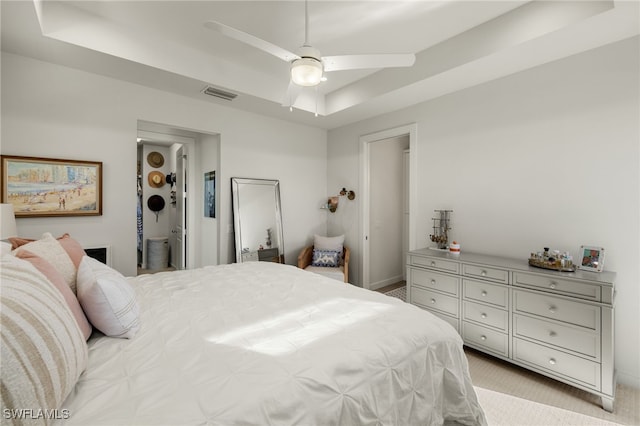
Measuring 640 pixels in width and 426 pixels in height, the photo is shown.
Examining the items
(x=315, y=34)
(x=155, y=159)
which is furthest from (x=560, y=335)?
(x=155, y=159)

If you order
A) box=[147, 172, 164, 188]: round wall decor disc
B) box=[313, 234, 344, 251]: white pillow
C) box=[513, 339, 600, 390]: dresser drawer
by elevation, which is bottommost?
box=[513, 339, 600, 390]: dresser drawer

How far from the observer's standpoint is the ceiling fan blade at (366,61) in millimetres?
1907

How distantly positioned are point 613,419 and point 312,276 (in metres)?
2.22

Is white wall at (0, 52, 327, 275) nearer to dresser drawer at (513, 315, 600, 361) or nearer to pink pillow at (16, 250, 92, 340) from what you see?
pink pillow at (16, 250, 92, 340)

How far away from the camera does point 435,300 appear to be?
9.55 ft

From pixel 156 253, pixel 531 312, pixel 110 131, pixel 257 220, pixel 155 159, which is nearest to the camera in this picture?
pixel 531 312

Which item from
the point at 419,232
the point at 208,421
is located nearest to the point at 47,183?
the point at 208,421

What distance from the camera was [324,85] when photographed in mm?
3568

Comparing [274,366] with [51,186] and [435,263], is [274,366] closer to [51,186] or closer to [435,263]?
[435,263]

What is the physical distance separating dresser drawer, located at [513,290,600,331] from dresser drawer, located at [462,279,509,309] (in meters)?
0.08

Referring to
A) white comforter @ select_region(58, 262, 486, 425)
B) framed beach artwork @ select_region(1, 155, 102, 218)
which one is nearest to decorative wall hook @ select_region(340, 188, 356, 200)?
white comforter @ select_region(58, 262, 486, 425)

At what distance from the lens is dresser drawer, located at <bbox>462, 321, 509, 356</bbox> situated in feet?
7.93

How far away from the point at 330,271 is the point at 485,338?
1870 millimetres

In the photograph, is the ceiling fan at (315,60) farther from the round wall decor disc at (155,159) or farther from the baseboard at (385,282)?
the round wall decor disc at (155,159)
